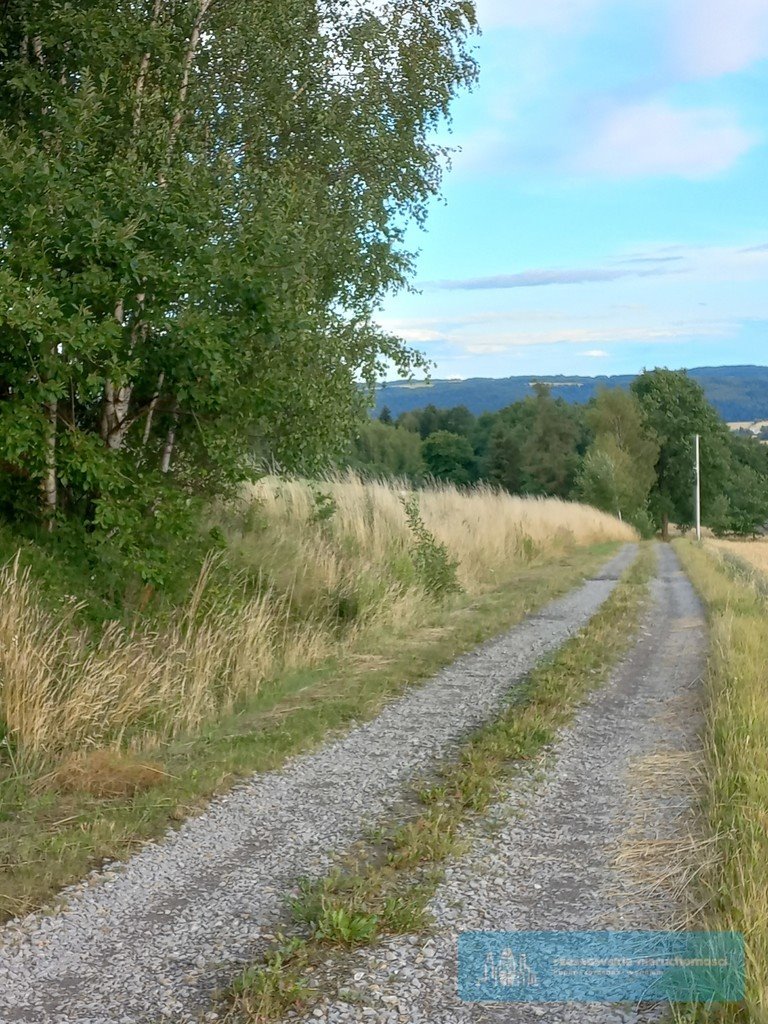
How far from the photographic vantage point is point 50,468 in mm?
6359

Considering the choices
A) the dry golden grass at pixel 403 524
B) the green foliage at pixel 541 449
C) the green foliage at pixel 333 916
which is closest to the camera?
the green foliage at pixel 333 916

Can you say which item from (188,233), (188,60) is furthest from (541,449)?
(188,233)

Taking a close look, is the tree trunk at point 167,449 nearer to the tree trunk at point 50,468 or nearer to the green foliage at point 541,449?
the tree trunk at point 50,468

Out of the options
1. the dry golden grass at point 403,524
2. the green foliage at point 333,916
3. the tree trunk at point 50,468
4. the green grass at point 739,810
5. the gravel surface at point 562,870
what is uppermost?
the tree trunk at point 50,468

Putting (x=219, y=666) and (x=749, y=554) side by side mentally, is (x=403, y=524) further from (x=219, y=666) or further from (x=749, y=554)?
(x=749, y=554)

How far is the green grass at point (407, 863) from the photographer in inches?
120

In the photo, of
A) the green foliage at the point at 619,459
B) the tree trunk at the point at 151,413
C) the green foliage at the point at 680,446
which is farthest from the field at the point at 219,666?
the green foliage at the point at 680,446

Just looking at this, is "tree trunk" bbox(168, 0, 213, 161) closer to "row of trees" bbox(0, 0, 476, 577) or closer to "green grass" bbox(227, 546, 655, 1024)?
"row of trees" bbox(0, 0, 476, 577)

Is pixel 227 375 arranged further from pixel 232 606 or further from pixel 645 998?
pixel 645 998

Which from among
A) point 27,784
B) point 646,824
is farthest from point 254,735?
point 646,824

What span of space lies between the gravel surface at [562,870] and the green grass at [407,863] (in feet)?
0.31

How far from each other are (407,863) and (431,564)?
910cm

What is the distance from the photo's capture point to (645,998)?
290 cm

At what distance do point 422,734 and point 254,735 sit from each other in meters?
1.16
